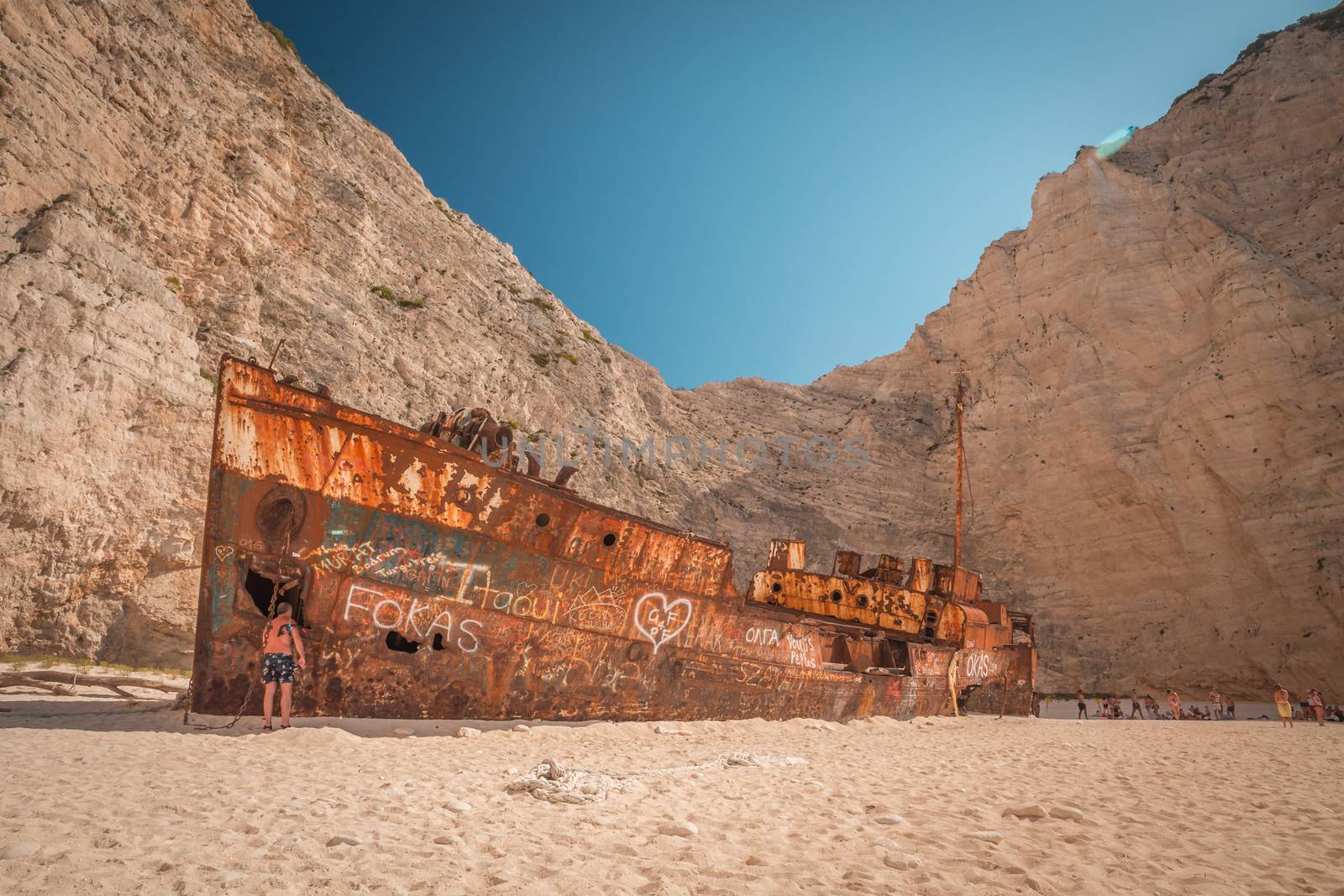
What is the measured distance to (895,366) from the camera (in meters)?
40.9

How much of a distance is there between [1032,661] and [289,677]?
18.3 m

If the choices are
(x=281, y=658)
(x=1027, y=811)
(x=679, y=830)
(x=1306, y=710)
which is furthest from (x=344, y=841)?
(x=1306, y=710)

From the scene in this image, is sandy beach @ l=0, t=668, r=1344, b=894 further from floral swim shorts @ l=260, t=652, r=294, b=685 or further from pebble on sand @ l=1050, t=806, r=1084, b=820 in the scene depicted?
floral swim shorts @ l=260, t=652, r=294, b=685

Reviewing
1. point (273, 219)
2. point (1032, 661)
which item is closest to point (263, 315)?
point (273, 219)

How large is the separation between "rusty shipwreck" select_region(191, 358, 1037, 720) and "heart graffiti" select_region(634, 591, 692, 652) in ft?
0.07

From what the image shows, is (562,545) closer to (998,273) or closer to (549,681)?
(549,681)

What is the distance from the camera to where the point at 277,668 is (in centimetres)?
602

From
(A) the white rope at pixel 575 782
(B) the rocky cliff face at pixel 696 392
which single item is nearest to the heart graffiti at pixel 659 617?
(A) the white rope at pixel 575 782

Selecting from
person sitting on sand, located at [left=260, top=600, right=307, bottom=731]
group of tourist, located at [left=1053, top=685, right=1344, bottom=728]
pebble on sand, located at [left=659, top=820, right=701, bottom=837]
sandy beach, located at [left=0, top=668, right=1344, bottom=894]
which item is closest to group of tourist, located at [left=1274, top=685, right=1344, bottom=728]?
group of tourist, located at [left=1053, top=685, right=1344, bottom=728]

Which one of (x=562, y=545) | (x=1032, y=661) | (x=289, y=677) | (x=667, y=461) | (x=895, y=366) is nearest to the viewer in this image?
(x=289, y=677)

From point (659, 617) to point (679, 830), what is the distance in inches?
202

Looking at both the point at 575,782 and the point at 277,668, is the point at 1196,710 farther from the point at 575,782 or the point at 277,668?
the point at 277,668

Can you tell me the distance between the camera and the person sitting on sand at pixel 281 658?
5.98 m

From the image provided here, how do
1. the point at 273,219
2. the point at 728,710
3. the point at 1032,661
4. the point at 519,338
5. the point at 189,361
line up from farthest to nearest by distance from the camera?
the point at 519,338 → the point at 273,219 → the point at 1032,661 → the point at 189,361 → the point at 728,710
